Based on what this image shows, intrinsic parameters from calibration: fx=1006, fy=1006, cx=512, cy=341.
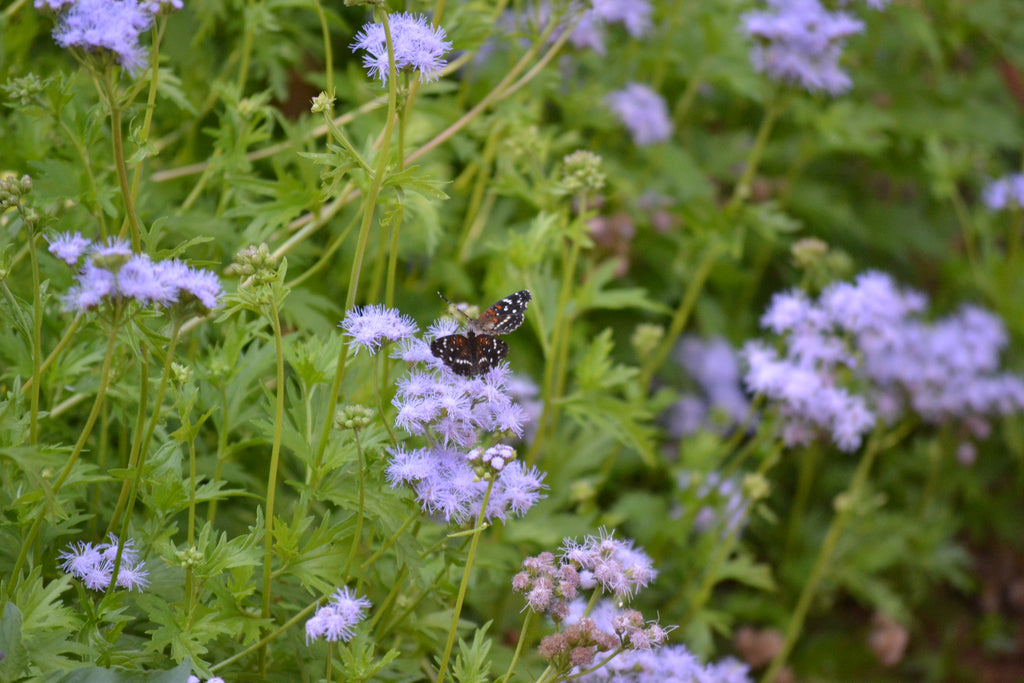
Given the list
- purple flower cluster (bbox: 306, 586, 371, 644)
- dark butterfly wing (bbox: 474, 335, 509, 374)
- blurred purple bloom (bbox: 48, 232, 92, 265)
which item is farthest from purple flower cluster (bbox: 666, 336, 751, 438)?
blurred purple bloom (bbox: 48, 232, 92, 265)

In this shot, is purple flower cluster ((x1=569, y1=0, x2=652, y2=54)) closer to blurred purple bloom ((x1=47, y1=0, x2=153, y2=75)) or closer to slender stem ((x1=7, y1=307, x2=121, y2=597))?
blurred purple bloom ((x1=47, y1=0, x2=153, y2=75))

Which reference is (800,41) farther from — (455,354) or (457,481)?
(457,481)

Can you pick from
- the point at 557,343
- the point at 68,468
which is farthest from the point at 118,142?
the point at 557,343

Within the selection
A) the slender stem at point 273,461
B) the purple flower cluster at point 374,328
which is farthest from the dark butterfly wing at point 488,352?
the slender stem at point 273,461

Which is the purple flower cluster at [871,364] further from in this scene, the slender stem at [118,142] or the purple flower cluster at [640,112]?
the slender stem at [118,142]

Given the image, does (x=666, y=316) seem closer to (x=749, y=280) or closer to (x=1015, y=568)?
(x=749, y=280)
